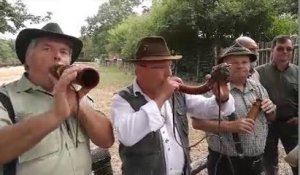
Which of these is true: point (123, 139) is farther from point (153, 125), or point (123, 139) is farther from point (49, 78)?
point (49, 78)

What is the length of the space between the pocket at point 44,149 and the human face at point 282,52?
7.59ft

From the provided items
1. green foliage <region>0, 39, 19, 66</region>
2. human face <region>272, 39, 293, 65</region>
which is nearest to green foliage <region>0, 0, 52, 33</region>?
green foliage <region>0, 39, 19, 66</region>

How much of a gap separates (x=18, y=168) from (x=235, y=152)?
1436mm

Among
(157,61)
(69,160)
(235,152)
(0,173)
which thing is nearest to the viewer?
(0,173)

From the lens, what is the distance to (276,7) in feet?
39.7

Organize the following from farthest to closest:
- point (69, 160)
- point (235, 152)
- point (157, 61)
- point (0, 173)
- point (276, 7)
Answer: point (276, 7) < point (235, 152) < point (157, 61) < point (69, 160) < point (0, 173)

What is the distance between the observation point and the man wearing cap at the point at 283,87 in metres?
3.47

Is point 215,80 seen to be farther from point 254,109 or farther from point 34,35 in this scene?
point 34,35

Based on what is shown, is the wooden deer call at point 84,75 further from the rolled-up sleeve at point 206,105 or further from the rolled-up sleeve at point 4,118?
the rolled-up sleeve at point 206,105

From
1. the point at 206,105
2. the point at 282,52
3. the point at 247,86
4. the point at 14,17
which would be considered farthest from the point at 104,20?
the point at 206,105

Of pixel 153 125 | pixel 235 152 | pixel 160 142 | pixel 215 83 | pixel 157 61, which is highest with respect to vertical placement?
pixel 157 61

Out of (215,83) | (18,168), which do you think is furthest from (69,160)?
(215,83)

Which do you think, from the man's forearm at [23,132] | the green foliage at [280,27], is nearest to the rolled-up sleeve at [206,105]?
the man's forearm at [23,132]

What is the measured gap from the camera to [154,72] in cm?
192
